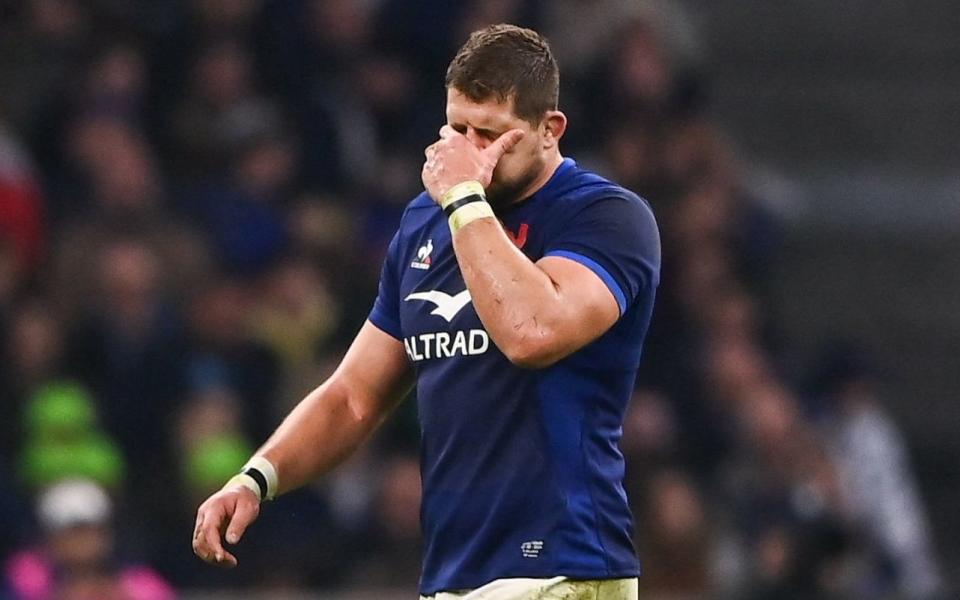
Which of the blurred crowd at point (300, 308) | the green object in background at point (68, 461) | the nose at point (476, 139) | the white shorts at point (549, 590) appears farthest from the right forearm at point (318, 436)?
the green object in background at point (68, 461)

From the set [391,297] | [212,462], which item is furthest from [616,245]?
[212,462]

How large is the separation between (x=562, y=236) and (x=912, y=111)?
36.9 ft

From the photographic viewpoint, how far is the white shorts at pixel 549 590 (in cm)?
512

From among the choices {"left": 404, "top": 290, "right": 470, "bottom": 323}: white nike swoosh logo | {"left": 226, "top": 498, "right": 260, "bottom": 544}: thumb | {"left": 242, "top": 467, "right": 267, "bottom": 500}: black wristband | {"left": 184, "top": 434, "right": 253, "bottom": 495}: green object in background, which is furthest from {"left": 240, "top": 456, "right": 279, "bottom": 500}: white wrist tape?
{"left": 184, "top": 434, "right": 253, "bottom": 495}: green object in background

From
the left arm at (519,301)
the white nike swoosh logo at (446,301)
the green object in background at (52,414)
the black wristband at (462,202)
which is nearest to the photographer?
the left arm at (519,301)

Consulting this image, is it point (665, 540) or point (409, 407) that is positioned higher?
point (409, 407)

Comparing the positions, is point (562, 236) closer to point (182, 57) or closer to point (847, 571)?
point (847, 571)

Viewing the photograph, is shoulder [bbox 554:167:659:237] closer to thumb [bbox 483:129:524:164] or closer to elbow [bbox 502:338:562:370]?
thumb [bbox 483:129:524:164]

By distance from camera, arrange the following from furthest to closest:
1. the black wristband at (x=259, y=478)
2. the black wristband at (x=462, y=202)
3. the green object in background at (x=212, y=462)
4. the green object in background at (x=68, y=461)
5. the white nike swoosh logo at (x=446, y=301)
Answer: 1. the green object in background at (x=212, y=462)
2. the green object in background at (x=68, y=461)
3. the black wristband at (x=259, y=478)
4. the white nike swoosh logo at (x=446, y=301)
5. the black wristband at (x=462, y=202)

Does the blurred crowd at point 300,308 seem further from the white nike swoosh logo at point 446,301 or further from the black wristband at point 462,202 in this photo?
the black wristband at point 462,202

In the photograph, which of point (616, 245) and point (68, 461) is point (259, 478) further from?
point (68, 461)

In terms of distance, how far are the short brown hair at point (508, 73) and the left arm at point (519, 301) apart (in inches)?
14.7

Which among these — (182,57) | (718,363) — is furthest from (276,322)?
(718,363)

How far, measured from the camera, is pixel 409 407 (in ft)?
37.3
